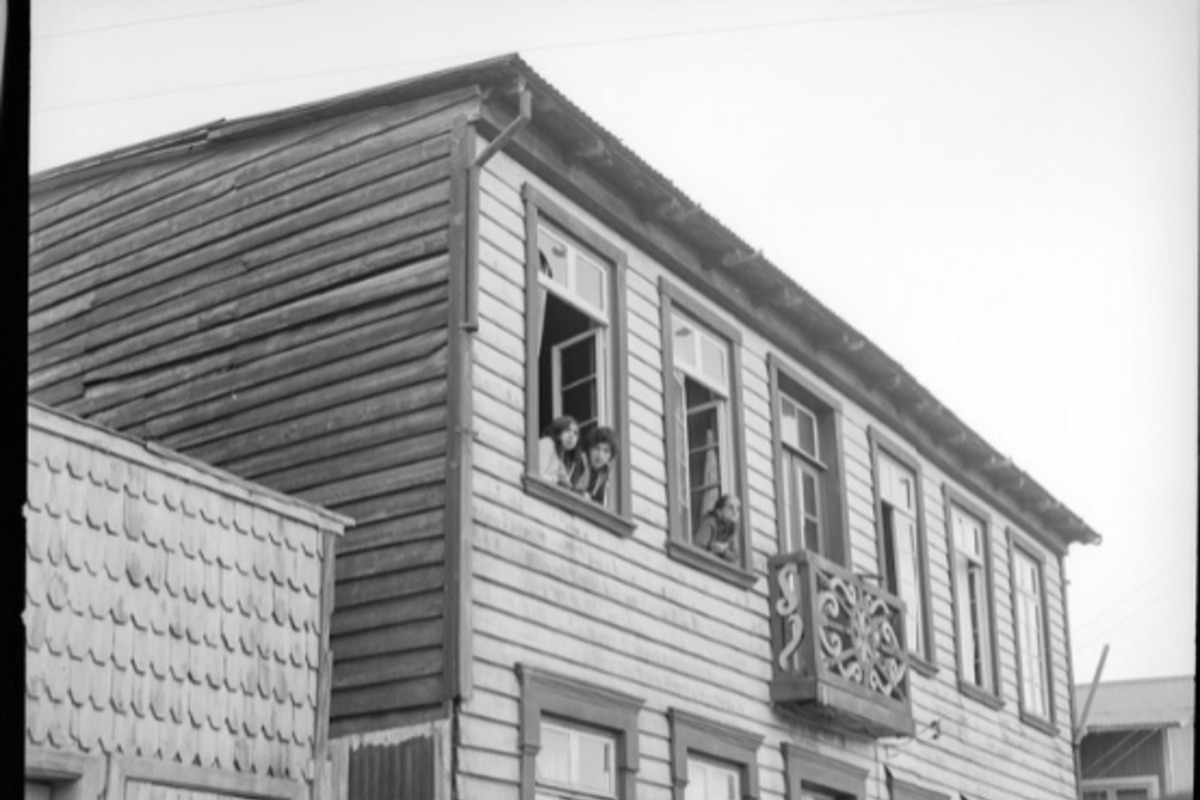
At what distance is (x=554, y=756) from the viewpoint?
12859 mm

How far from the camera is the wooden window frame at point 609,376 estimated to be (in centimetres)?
1309

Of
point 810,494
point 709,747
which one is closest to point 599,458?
point 709,747

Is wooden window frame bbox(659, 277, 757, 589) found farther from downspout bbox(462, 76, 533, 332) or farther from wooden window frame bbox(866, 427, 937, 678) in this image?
wooden window frame bbox(866, 427, 937, 678)

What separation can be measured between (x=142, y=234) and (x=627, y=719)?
219 inches

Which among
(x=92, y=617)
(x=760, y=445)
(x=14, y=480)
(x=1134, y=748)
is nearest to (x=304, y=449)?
(x=92, y=617)

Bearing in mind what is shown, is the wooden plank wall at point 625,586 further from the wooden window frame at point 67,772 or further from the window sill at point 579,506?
the wooden window frame at point 67,772

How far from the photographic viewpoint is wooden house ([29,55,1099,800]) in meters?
12.3

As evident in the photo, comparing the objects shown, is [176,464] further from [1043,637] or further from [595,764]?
[1043,637]

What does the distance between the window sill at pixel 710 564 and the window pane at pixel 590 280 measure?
6.58 ft

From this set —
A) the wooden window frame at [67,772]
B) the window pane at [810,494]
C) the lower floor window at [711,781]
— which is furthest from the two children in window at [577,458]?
the window pane at [810,494]

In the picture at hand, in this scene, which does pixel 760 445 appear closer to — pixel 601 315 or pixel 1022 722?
pixel 601 315

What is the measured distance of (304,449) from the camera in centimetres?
1303

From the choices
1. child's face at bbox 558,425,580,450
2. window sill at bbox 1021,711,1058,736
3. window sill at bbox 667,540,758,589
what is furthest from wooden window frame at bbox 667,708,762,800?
window sill at bbox 1021,711,1058,736

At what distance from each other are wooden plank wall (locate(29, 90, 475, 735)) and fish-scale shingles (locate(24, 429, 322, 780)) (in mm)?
833
